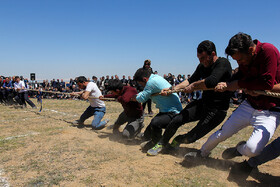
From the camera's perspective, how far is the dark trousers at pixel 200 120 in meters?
3.25

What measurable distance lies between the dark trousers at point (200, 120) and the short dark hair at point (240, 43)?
1112 mm

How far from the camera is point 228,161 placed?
3.36 meters

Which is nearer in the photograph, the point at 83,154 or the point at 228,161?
the point at 228,161

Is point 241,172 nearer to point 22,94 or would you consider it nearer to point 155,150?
point 155,150

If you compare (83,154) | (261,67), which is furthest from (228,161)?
(83,154)

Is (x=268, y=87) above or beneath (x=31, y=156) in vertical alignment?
above

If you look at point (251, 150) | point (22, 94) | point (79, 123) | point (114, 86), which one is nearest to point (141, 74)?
point (114, 86)

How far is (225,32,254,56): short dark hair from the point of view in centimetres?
237

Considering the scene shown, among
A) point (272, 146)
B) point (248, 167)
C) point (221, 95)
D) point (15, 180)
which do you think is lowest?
point (15, 180)

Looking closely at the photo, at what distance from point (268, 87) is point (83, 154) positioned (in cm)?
301

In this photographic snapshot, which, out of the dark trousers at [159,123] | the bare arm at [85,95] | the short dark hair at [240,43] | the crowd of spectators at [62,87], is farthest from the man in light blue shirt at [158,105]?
the crowd of spectators at [62,87]

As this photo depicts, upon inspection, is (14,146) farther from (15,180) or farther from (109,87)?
(109,87)

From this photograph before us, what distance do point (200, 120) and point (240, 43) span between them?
1427mm

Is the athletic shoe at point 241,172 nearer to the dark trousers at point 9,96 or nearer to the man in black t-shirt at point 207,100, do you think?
the man in black t-shirt at point 207,100
